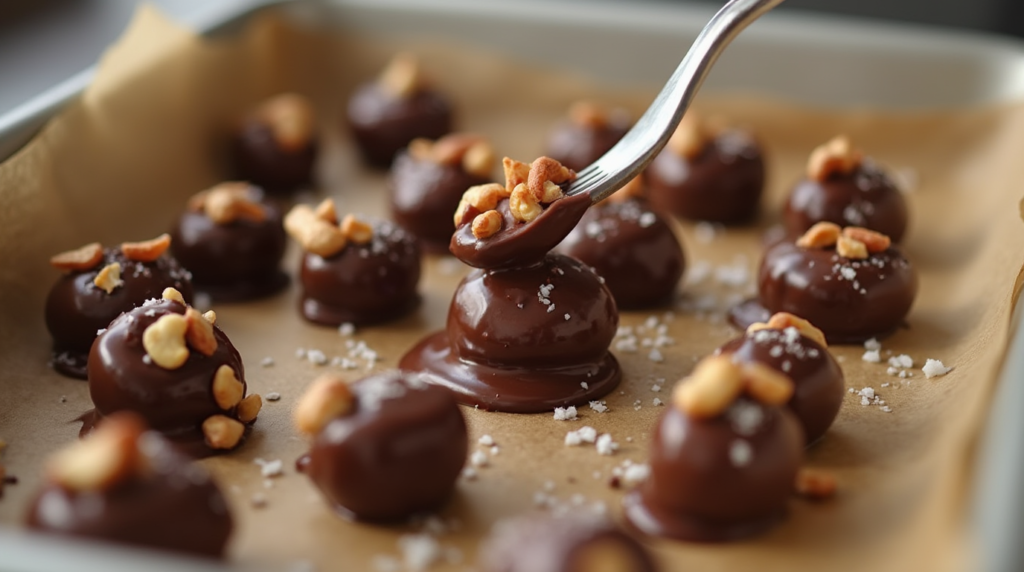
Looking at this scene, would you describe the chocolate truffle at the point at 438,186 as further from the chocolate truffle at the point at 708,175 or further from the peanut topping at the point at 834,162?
the peanut topping at the point at 834,162

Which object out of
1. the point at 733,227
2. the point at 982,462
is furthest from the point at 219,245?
the point at 982,462

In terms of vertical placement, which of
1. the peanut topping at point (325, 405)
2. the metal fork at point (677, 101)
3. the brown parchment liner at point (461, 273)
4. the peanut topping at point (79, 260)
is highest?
the metal fork at point (677, 101)

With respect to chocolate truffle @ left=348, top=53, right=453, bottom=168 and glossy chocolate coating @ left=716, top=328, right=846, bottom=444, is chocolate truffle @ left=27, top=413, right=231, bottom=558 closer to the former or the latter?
glossy chocolate coating @ left=716, top=328, right=846, bottom=444

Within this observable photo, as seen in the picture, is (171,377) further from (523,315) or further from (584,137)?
(584,137)

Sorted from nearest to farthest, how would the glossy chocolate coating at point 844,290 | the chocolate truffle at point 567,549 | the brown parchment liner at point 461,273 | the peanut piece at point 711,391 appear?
the chocolate truffle at point 567,549, the peanut piece at point 711,391, the brown parchment liner at point 461,273, the glossy chocolate coating at point 844,290

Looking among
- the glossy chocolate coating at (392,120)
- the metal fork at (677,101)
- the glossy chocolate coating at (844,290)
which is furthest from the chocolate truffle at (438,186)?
the glossy chocolate coating at (844,290)

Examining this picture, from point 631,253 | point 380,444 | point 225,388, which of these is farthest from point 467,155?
point 380,444
